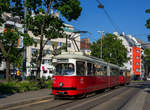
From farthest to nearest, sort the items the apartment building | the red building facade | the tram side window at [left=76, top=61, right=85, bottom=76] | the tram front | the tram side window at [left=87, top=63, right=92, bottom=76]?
the red building facade, the apartment building, the tram side window at [left=87, top=63, right=92, bottom=76], the tram side window at [left=76, top=61, right=85, bottom=76], the tram front

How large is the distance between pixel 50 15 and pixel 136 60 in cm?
8116

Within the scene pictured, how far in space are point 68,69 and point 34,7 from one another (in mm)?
9564

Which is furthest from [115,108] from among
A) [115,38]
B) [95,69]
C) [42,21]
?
[115,38]

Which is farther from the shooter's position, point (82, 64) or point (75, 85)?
point (82, 64)

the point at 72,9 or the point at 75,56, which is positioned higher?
the point at 72,9

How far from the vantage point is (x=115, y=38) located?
64812mm

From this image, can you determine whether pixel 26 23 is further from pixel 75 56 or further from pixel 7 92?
pixel 75 56

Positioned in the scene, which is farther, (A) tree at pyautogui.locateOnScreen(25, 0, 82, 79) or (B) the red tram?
(A) tree at pyautogui.locateOnScreen(25, 0, 82, 79)

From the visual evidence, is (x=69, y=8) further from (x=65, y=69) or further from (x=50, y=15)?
(x=65, y=69)

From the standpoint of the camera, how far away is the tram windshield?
45.8 ft

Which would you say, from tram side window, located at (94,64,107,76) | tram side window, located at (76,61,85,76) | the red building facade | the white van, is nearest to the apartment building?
the red building facade

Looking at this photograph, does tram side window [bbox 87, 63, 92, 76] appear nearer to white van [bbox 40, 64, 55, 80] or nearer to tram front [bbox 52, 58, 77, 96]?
tram front [bbox 52, 58, 77, 96]

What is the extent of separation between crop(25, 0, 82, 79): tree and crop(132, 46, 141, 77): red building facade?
255 feet

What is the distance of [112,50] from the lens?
6019cm
